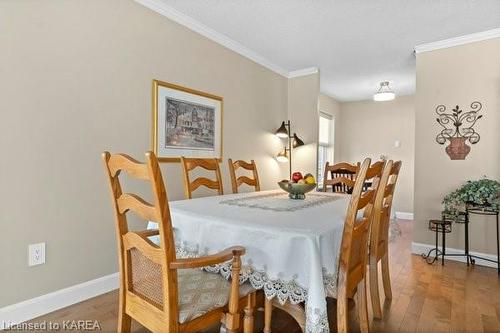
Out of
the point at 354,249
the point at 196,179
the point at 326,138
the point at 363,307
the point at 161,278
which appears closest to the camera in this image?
the point at 161,278

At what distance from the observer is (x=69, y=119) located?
1.98m

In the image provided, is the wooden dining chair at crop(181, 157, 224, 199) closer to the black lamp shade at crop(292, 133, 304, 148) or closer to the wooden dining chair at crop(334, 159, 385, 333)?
the wooden dining chair at crop(334, 159, 385, 333)

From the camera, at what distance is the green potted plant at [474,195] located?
9.04 ft

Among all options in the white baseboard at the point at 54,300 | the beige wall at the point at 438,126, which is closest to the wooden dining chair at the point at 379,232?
the beige wall at the point at 438,126

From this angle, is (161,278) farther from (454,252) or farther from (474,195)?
(454,252)

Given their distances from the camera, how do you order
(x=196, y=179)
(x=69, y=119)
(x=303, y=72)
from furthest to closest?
(x=303, y=72) < (x=196, y=179) < (x=69, y=119)

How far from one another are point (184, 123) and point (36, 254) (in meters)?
1.55

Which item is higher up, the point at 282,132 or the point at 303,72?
the point at 303,72

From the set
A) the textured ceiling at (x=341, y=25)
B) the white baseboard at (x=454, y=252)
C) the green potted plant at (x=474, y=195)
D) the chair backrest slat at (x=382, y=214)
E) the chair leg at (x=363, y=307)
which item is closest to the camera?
the chair leg at (x=363, y=307)

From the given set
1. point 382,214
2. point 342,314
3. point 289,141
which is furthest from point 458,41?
point 342,314

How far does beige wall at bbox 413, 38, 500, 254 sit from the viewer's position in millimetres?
3000

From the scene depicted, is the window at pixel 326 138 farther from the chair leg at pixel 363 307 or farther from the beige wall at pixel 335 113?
the chair leg at pixel 363 307

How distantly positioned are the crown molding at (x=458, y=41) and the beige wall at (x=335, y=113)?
7.85ft

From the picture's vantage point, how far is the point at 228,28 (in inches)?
117
